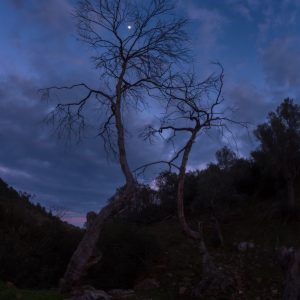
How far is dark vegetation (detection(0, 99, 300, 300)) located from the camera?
1566 centimetres

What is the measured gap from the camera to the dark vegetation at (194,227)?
15664 millimetres

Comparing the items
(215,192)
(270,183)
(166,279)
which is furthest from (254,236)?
(166,279)

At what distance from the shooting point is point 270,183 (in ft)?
116

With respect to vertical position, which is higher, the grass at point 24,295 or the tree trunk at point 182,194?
the tree trunk at point 182,194

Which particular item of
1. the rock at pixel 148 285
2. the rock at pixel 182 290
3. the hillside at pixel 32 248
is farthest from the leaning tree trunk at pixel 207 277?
the hillside at pixel 32 248

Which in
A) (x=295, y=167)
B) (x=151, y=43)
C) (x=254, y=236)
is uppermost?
(x=295, y=167)

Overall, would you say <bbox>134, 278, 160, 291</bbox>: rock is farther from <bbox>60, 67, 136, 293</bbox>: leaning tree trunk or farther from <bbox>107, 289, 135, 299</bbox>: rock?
<bbox>60, 67, 136, 293</bbox>: leaning tree trunk

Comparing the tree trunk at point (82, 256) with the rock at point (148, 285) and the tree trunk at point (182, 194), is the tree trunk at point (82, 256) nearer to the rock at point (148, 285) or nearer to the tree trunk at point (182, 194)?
the rock at point (148, 285)

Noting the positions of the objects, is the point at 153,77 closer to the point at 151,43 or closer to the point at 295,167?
the point at 151,43

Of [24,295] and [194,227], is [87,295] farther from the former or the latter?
[194,227]

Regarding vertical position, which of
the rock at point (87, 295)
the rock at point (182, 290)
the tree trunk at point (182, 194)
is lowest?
the rock at point (87, 295)

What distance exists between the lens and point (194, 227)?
29.9 m

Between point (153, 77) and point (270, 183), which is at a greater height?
point (270, 183)

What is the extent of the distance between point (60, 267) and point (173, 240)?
359 inches
